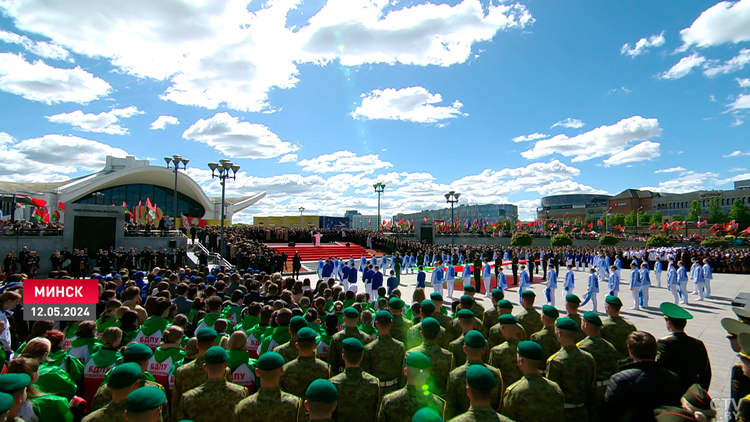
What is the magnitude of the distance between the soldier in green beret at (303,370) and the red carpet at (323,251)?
25.0 metres

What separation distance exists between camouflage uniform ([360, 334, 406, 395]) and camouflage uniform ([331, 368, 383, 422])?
0.78 metres

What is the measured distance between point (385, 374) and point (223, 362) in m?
1.74

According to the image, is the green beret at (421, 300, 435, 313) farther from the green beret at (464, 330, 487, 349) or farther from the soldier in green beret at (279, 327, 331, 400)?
the soldier in green beret at (279, 327, 331, 400)

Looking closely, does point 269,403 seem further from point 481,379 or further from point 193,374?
point 481,379

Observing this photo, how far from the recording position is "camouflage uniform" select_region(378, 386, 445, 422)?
2.76 m

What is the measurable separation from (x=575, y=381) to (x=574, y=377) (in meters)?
0.04

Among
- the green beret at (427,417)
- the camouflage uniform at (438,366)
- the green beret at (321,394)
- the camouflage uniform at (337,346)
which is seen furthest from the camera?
the camouflage uniform at (337,346)

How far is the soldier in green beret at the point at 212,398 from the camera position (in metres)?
2.83

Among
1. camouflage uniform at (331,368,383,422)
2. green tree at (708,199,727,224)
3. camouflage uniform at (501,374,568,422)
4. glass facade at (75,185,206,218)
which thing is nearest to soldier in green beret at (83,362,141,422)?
camouflage uniform at (331,368,383,422)

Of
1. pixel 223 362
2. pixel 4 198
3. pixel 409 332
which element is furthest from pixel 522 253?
pixel 4 198

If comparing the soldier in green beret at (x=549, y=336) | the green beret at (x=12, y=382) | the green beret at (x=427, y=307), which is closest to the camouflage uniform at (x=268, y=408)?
the green beret at (x=12, y=382)

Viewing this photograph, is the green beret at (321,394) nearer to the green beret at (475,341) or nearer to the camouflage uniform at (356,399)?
the camouflage uniform at (356,399)

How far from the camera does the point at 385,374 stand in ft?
12.8

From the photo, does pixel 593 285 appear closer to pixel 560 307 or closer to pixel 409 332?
pixel 560 307
